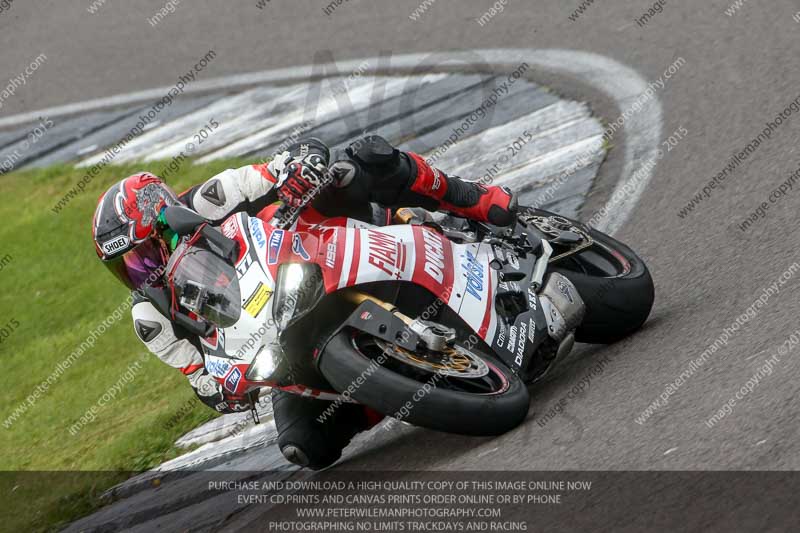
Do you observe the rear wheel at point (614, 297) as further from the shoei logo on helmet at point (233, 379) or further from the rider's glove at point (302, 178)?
the shoei logo on helmet at point (233, 379)

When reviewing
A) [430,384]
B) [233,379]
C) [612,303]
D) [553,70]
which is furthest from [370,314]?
[553,70]

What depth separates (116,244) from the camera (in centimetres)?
525

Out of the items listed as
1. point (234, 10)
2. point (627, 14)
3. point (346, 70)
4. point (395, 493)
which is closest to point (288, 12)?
point (234, 10)

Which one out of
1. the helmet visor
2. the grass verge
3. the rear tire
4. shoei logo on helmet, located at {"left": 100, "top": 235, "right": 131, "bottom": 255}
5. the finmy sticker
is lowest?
the grass verge

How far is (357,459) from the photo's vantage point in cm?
600

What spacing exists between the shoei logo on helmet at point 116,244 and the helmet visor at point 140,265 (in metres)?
0.09

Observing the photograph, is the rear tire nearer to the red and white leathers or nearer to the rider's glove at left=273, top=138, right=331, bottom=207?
the red and white leathers

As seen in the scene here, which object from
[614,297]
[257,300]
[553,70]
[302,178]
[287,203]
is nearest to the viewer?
[257,300]

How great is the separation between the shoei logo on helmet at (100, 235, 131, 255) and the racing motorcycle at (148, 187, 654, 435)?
0.30 m

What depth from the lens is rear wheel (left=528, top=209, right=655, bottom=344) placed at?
581cm

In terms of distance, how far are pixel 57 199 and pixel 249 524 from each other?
7443 mm

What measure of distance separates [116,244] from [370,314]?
1.31 metres

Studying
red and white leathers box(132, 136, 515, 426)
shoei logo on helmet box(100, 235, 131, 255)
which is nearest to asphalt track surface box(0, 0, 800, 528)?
red and white leathers box(132, 136, 515, 426)

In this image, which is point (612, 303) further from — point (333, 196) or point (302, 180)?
point (302, 180)
